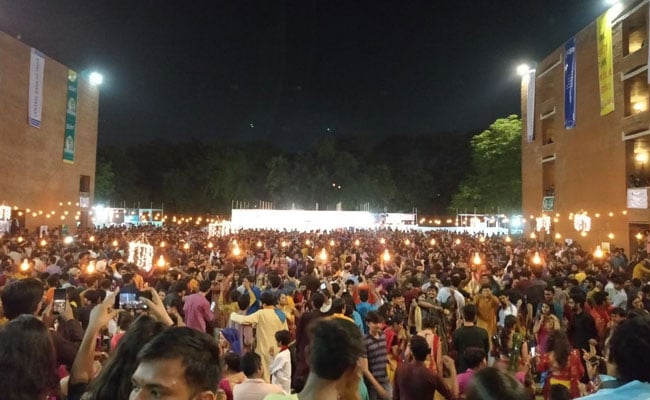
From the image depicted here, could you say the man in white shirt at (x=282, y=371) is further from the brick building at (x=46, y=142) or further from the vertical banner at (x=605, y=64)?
the brick building at (x=46, y=142)

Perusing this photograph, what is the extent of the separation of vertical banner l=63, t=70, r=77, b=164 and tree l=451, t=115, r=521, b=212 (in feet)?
113

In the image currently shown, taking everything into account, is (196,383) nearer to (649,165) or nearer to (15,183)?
(649,165)

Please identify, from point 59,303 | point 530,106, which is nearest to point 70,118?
point 530,106

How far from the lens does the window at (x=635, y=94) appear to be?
22797mm

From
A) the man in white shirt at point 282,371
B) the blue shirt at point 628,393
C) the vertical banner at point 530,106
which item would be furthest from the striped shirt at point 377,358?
the vertical banner at point 530,106

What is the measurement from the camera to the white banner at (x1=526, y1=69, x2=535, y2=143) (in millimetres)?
33281

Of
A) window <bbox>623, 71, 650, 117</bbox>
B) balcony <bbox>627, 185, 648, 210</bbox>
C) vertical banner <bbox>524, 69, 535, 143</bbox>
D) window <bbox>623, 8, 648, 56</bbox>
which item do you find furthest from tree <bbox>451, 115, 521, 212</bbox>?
balcony <bbox>627, 185, 648, 210</bbox>

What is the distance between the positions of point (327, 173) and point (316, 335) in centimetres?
4778

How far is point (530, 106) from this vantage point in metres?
33.5

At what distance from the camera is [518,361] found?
6.37 metres

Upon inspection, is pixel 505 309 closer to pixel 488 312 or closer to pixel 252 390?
pixel 488 312

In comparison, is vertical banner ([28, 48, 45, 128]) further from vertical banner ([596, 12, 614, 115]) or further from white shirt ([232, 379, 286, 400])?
vertical banner ([596, 12, 614, 115])

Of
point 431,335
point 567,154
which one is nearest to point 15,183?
point 431,335

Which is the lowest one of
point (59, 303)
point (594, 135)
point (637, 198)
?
point (59, 303)
